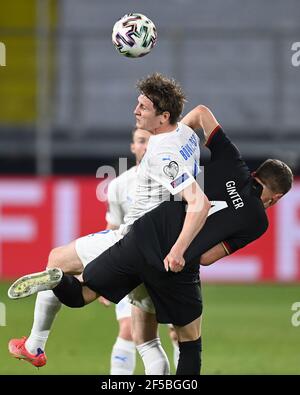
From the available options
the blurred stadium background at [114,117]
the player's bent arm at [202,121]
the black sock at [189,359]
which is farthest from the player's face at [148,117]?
the blurred stadium background at [114,117]

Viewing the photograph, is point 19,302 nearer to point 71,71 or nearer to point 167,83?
point 71,71

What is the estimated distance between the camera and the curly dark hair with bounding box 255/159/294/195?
264 inches

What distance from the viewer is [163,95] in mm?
6652

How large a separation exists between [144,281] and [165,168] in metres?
0.73

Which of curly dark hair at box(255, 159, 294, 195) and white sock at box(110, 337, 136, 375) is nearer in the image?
curly dark hair at box(255, 159, 294, 195)

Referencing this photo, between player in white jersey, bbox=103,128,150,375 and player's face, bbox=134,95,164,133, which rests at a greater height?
player's face, bbox=134,95,164,133

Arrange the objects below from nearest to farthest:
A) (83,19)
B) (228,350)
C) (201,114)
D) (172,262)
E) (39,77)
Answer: (172,262) < (201,114) < (228,350) < (39,77) < (83,19)

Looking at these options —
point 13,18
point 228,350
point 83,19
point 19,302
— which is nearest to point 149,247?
point 228,350

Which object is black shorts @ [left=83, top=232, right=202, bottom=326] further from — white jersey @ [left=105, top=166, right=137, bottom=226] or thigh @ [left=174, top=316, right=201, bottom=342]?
white jersey @ [left=105, top=166, right=137, bottom=226]

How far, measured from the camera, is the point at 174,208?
662 cm

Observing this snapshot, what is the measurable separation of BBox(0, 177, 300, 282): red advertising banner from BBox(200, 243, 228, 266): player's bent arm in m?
6.59

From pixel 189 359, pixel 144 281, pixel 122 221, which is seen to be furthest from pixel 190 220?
pixel 122 221

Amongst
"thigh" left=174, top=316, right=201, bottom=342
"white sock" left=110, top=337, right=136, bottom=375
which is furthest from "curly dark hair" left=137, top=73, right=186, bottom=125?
"white sock" left=110, top=337, right=136, bottom=375
